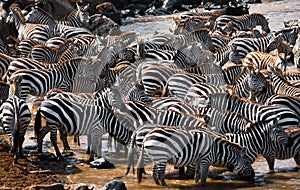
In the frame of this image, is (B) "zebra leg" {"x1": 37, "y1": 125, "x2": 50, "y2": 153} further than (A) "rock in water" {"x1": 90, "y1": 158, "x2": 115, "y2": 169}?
Yes

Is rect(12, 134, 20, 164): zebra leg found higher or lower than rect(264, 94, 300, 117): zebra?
lower

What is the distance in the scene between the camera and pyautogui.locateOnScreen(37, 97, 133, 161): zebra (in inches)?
478

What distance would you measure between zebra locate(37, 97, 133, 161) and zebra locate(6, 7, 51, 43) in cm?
817

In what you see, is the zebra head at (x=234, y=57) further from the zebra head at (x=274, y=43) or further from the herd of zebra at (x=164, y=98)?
the zebra head at (x=274, y=43)

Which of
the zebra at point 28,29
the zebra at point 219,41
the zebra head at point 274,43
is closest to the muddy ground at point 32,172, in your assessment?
the zebra at point 28,29

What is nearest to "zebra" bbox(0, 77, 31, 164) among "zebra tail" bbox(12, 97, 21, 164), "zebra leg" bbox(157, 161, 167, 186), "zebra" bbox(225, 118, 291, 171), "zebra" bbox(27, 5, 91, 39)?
"zebra tail" bbox(12, 97, 21, 164)

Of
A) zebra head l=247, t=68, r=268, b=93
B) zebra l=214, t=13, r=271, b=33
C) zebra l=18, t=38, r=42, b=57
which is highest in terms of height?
zebra l=214, t=13, r=271, b=33

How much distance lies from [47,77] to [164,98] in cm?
291

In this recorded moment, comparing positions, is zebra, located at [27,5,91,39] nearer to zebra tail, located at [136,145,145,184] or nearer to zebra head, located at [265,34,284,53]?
zebra head, located at [265,34,284,53]

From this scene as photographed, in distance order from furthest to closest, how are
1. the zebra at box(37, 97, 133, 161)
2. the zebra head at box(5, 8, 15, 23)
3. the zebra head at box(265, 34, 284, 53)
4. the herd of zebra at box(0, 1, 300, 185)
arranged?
1. the zebra head at box(5, 8, 15, 23)
2. the zebra head at box(265, 34, 284, 53)
3. the zebra at box(37, 97, 133, 161)
4. the herd of zebra at box(0, 1, 300, 185)

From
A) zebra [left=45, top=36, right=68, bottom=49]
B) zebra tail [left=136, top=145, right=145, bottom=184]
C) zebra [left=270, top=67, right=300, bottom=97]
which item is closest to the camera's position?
zebra tail [left=136, top=145, right=145, bottom=184]

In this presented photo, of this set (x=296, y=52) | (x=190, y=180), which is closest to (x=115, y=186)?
(x=190, y=180)

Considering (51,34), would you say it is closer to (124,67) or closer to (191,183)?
(124,67)

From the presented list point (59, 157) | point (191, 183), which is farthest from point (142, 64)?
point (191, 183)
